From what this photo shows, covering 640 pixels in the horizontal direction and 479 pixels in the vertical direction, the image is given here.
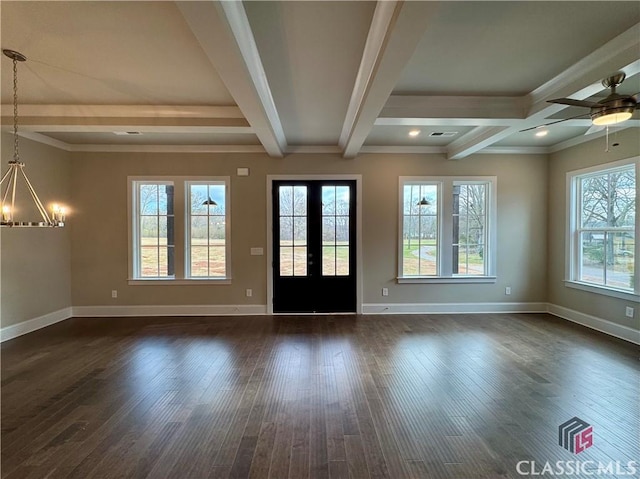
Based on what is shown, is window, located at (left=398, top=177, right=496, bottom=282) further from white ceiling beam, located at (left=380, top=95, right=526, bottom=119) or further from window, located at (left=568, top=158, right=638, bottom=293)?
white ceiling beam, located at (left=380, top=95, right=526, bottom=119)

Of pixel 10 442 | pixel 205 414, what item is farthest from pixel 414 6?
pixel 10 442

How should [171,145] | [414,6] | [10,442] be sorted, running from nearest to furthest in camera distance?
[414,6] → [10,442] → [171,145]

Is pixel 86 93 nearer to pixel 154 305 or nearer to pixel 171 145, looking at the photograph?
pixel 171 145

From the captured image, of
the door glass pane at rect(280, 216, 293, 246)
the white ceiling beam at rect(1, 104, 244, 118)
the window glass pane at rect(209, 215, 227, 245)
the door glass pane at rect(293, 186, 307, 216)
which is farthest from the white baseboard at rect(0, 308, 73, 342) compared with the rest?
the door glass pane at rect(293, 186, 307, 216)

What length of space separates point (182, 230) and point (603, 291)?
642 cm

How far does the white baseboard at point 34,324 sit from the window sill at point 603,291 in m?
8.09

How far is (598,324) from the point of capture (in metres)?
4.39

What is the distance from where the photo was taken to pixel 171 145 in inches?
201

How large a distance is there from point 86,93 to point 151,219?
7.75 feet

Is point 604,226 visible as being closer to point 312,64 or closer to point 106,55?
point 312,64

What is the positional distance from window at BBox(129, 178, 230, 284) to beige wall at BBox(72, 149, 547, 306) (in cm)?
18

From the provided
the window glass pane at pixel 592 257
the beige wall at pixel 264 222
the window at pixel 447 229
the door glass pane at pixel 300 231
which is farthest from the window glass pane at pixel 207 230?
the window glass pane at pixel 592 257

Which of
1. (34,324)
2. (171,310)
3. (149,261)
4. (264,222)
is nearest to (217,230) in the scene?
(264,222)

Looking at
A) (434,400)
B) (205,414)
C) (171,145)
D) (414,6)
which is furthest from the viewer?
(171,145)
